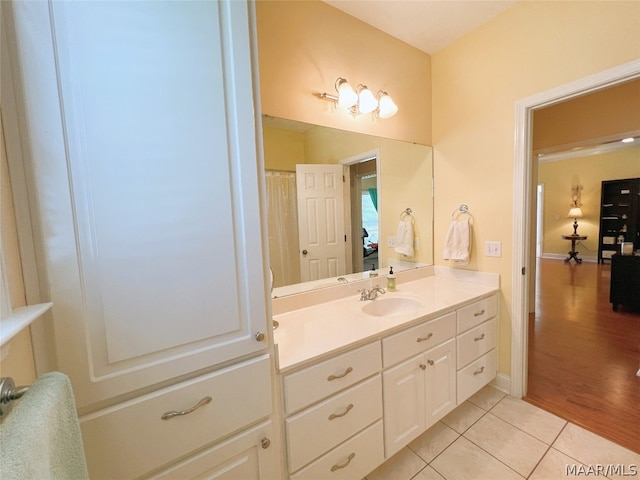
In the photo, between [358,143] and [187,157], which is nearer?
[187,157]

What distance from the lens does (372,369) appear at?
126 centimetres

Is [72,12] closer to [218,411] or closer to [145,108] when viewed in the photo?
[145,108]

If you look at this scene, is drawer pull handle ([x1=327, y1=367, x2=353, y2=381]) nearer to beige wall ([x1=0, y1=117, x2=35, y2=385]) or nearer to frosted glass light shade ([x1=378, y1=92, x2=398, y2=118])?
beige wall ([x1=0, y1=117, x2=35, y2=385])

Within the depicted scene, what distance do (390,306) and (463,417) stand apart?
2.91 ft

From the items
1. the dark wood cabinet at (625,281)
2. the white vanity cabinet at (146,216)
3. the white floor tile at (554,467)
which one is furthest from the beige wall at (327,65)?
the dark wood cabinet at (625,281)

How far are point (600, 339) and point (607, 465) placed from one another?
1898 millimetres

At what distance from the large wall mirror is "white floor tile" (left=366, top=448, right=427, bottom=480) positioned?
3.45 ft

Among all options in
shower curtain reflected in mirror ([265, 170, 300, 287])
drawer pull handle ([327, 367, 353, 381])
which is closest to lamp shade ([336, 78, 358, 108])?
shower curtain reflected in mirror ([265, 170, 300, 287])

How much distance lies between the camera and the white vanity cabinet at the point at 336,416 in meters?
1.05

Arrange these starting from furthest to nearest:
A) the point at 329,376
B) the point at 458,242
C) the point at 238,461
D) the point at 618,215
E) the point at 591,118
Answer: the point at 618,215 < the point at 591,118 < the point at 458,242 < the point at 329,376 < the point at 238,461

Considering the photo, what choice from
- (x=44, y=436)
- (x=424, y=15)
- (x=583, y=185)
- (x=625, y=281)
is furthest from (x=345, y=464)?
(x=583, y=185)

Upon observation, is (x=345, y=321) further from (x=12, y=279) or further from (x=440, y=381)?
(x=12, y=279)

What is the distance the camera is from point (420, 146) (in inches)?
90.0

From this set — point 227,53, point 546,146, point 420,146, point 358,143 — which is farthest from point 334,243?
point 546,146
